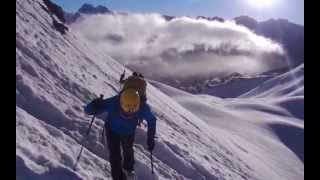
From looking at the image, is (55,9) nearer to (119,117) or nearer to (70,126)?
(70,126)

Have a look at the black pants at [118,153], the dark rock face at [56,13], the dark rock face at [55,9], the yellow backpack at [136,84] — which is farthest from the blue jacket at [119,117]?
the dark rock face at [55,9]

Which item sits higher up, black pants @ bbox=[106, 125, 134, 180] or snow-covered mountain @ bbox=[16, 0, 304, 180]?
snow-covered mountain @ bbox=[16, 0, 304, 180]

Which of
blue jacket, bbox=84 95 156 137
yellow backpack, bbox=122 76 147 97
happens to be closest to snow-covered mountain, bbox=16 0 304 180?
blue jacket, bbox=84 95 156 137

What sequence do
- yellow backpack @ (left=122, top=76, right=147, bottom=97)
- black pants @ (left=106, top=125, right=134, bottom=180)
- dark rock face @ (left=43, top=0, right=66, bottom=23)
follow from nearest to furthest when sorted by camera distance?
black pants @ (left=106, top=125, right=134, bottom=180) < yellow backpack @ (left=122, top=76, right=147, bottom=97) < dark rock face @ (left=43, top=0, right=66, bottom=23)

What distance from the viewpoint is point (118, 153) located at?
1042cm

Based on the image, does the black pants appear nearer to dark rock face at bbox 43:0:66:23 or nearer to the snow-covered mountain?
the snow-covered mountain

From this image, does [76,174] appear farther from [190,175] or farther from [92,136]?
[190,175]

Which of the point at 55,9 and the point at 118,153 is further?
the point at 55,9

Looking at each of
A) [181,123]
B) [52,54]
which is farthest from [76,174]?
[181,123]

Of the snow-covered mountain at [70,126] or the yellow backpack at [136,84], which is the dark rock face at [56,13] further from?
the yellow backpack at [136,84]

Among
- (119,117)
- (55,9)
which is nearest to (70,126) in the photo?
(119,117)

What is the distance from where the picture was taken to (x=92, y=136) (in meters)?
13.7

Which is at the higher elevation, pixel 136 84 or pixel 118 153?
pixel 136 84

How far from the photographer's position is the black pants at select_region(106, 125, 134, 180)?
10.4 metres
